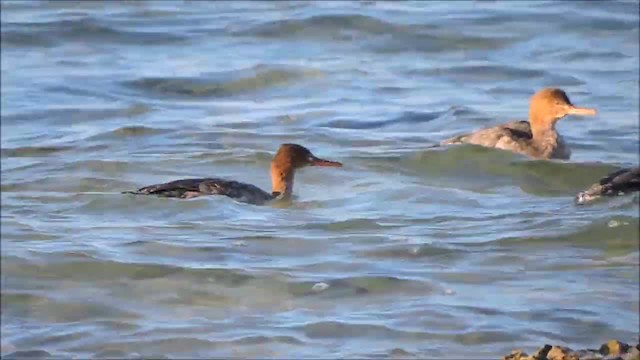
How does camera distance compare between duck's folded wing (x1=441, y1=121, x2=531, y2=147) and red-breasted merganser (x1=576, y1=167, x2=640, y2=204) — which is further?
duck's folded wing (x1=441, y1=121, x2=531, y2=147)

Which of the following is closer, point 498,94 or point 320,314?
point 320,314

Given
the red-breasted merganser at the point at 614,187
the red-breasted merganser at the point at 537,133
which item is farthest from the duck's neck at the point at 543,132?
the red-breasted merganser at the point at 614,187

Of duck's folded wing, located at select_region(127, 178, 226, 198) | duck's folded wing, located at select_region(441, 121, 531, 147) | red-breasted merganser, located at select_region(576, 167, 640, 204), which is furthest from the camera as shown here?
duck's folded wing, located at select_region(441, 121, 531, 147)

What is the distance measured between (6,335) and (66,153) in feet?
18.7

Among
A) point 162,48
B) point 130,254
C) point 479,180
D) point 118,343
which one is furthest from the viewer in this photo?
point 162,48

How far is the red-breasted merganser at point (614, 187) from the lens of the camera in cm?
1143

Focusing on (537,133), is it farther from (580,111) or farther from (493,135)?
(493,135)

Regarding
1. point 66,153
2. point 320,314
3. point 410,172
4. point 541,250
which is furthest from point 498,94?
point 320,314

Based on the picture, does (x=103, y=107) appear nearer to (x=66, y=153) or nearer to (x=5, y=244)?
(x=66, y=153)

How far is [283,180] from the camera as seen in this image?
1267 cm

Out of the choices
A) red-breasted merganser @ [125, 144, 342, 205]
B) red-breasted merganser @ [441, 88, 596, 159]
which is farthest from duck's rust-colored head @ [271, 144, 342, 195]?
red-breasted merganser @ [441, 88, 596, 159]

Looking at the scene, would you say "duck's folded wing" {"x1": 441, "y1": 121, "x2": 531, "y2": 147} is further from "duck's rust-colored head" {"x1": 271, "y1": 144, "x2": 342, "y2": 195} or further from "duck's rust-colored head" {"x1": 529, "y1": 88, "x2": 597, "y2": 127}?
"duck's rust-colored head" {"x1": 271, "y1": 144, "x2": 342, "y2": 195}

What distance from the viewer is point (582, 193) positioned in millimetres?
11758

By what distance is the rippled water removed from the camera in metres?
8.59
